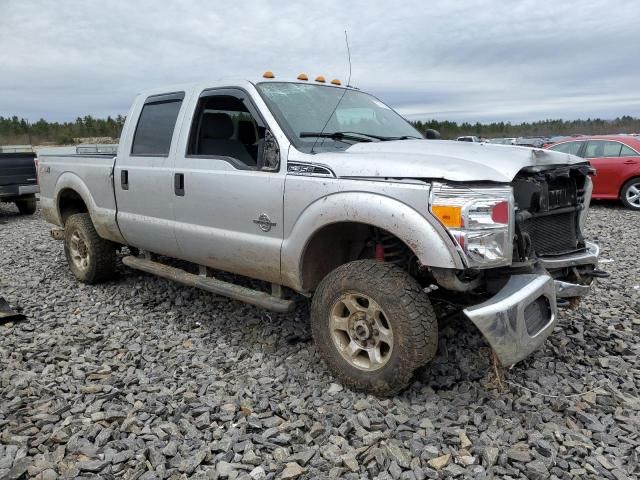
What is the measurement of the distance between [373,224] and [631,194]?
986 centimetres

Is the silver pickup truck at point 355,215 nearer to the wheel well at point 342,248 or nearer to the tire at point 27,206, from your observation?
the wheel well at point 342,248

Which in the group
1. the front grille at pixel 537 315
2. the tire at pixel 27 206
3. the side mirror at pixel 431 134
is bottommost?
the tire at pixel 27 206

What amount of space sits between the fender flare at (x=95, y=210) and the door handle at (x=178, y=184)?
3.77 feet

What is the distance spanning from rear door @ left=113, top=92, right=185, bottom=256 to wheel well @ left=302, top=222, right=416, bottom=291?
4.73ft

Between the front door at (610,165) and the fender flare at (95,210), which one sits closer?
the fender flare at (95,210)

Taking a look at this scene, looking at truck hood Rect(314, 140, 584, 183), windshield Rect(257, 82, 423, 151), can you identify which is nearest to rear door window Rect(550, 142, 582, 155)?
windshield Rect(257, 82, 423, 151)

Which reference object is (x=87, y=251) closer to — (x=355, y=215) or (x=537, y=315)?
(x=355, y=215)

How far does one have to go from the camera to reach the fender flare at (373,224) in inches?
113

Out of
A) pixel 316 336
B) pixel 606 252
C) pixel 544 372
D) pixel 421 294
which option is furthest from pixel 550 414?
pixel 606 252

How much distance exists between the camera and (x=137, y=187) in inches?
189

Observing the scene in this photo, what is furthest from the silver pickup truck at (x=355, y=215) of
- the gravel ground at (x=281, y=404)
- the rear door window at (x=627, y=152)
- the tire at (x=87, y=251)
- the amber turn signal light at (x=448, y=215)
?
the rear door window at (x=627, y=152)

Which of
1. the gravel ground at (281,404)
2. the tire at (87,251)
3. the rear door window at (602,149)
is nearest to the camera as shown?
the gravel ground at (281,404)

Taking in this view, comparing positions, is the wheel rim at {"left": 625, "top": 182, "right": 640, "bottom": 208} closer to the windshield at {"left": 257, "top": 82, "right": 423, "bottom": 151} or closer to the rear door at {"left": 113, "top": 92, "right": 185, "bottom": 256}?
the windshield at {"left": 257, "top": 82, "right": 423, "bottom": 151}

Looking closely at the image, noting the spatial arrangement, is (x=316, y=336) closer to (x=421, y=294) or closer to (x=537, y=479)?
(x=421, y=294)
